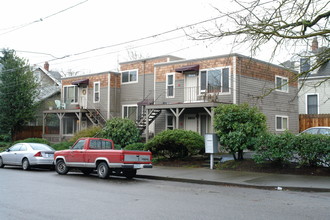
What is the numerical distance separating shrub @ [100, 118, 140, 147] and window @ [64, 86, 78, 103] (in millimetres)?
10712

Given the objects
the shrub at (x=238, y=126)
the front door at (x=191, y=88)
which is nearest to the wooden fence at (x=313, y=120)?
the front door at (x=191, y=88)

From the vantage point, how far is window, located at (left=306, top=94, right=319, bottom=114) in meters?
32.2

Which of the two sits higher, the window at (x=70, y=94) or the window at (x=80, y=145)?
the window at (x=70, y=94)

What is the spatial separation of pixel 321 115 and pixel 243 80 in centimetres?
955

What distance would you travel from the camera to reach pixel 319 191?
1164 centimetres

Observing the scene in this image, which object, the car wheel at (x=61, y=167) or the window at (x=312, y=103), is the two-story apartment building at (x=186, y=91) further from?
the car wheel at (x=61, y=167)

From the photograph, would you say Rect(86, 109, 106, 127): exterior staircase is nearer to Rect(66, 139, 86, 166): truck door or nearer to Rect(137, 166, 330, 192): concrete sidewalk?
Rect(137, 166, 330, 192): concrete sidewalk

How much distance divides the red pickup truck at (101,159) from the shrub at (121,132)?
6.88 m

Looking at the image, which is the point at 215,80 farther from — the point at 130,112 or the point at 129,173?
the point at 129,173

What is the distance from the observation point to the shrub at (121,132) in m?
23.7

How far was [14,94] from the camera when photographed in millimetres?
33812

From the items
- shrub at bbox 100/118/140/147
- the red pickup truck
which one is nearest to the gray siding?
shrub at bbox 100/118/140/147

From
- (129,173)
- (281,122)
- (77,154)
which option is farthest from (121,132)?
(281,122)

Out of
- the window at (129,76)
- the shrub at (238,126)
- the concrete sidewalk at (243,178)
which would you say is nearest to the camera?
the concrete sidewalk at (243,178)
